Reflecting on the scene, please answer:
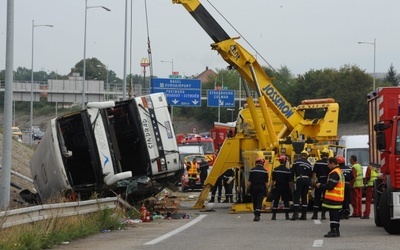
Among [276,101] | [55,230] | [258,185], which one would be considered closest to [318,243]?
[55,230]

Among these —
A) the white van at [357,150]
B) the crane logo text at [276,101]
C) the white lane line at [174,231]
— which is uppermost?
the crane logo text at [276,101]

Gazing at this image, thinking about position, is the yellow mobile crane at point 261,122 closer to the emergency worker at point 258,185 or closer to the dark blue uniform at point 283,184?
the dark blue uniform at point 283,184

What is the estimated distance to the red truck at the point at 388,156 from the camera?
701 inches

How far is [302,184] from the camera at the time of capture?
77.3 feet

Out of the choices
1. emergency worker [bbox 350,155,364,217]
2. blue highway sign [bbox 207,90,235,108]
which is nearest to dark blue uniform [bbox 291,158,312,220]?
emergency worker [bbox 350,155,364,217]

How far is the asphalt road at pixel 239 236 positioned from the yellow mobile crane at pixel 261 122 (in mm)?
2651

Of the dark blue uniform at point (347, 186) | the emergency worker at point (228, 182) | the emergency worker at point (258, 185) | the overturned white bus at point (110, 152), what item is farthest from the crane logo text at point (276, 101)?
the dark blue uniform at point (347, 186)

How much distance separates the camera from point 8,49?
20.7 m

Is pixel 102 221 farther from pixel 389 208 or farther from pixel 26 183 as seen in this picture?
pixel 26 183

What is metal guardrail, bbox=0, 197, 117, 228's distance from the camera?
1563cm

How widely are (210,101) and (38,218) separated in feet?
158

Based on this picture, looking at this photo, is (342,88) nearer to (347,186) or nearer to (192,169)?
(192,169)

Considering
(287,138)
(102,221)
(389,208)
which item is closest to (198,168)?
(287,138)

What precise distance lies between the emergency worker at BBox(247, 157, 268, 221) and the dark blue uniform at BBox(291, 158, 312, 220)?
811 millimetres
